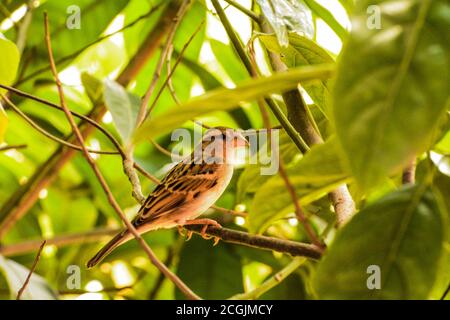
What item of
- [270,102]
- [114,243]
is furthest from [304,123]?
[114,243]

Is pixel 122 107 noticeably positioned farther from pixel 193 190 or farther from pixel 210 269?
pixel 210 269

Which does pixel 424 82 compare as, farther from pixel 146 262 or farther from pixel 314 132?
pixel 146 262

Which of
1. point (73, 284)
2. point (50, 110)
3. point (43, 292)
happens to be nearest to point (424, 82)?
point (73, 284)

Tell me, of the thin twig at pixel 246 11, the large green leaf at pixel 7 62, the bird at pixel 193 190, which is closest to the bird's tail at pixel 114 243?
the bird at pixel 193 190

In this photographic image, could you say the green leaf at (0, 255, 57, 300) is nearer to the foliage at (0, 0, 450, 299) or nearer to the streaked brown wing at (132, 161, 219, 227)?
the foliage at (0, 0, 450, 299)

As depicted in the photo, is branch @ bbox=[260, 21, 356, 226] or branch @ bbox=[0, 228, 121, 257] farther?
branch @ bbox=[0, 228, 121, 257]

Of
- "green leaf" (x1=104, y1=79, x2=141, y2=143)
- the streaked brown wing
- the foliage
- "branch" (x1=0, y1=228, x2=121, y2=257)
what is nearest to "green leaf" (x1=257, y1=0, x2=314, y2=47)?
the foliage
